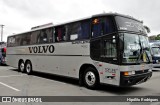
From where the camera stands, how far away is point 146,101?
708 centimetres

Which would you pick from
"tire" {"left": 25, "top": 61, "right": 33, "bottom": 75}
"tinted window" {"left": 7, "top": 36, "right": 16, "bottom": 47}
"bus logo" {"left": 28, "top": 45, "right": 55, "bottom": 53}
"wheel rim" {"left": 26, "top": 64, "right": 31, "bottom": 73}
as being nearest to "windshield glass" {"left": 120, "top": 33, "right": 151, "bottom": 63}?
"bus logo" {"left": 28, "top": 45, "right": 55, "bottom": 53}

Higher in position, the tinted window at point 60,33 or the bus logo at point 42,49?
the tinted window at point 60,33

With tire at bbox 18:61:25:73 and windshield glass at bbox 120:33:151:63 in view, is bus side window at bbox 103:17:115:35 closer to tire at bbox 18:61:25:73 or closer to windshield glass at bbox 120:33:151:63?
windshield glass at bbox 120:33:151:63

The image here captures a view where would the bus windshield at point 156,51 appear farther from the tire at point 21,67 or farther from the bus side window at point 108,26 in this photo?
the bus side window at point 108,26

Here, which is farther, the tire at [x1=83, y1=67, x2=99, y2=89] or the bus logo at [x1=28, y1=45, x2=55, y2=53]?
the bus logo at [x1=28, y1=45, x2=55, y2=53]

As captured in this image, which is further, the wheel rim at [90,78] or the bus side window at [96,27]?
the wheel rim at [90,78]

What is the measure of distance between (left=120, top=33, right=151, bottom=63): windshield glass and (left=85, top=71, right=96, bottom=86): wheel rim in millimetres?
1765

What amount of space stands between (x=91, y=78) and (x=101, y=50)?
4.48 ft

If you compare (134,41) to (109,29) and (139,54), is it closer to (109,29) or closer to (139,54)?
(139,54)

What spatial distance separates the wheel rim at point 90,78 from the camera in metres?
8.95

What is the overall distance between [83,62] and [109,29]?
2086mm

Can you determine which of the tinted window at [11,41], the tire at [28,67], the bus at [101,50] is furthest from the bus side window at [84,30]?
the tinted window at [11,41]

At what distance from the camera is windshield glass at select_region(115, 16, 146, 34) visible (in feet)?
26.8

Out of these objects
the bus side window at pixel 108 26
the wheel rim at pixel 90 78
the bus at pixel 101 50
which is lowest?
the wheel rim at pixel 90 78
